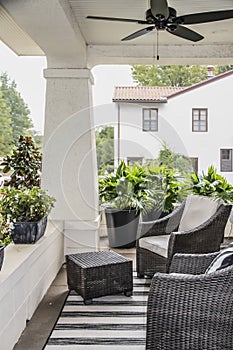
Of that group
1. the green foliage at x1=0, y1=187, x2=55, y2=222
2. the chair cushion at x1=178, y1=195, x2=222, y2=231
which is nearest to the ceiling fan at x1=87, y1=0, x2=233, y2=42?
the green foliage at x1=0, y1=187, x2=55, y2=222

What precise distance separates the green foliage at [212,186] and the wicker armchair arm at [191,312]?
4139mm

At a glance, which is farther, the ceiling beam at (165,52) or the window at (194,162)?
the window at (194,162)

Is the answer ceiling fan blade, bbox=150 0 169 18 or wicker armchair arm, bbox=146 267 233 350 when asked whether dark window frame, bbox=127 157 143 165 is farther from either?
wicker armchair arm, bbox=146 267 233 350

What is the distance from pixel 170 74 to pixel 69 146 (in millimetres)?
5281

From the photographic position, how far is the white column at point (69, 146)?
537cm

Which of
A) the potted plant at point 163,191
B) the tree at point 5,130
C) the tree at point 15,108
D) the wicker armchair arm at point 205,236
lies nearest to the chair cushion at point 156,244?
the wicker armchair arm at point 205,236

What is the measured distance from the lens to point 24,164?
5465 millimetres

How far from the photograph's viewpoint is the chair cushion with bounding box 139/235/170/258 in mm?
4262

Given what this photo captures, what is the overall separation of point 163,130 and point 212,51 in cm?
224

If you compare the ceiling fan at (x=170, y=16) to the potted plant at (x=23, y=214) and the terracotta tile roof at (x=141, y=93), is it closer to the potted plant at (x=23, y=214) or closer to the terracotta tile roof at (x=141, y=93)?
the potted plant at (x=23, y=214)

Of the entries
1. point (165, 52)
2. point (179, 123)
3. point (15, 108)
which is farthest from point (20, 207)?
point (179, 123)

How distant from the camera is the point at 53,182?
17.7 feet

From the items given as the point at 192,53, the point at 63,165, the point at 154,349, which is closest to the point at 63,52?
the point at 63,165

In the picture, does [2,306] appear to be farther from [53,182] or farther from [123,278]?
[53,182]
